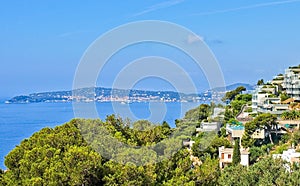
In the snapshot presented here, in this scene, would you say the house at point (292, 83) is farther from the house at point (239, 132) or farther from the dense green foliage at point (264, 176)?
the dense green foliage at point (264, 176)

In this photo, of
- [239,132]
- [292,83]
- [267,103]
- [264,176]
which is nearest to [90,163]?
[264,176]

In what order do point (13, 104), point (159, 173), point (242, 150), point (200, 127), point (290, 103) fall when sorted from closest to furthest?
point (159, 173), point (242, 150), point (200, 127), point (290, 103), point (13, 104)

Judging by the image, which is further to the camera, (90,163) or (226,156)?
(226,156)

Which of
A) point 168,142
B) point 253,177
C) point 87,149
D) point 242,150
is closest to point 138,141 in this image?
point 168,142

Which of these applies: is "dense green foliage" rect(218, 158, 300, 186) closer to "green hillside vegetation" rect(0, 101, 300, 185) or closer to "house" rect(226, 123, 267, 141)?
"green hillside vegetation" rect(0, 101, 300, 185)

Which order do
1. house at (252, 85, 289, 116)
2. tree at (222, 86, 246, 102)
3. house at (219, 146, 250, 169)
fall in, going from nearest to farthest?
house at (219, 146, 250, 169)
house at (252, 85, 289, 116)
tree at (222, 86, 246, 102)

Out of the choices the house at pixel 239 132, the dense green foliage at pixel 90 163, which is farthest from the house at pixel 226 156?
the dense green foliage at pixel 90 163

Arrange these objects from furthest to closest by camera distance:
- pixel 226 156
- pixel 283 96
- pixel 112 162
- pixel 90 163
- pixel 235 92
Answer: pixel 235 92 < pixel 283 96 < pixel 226 156 < pixel 112 162 < pixel 90 163

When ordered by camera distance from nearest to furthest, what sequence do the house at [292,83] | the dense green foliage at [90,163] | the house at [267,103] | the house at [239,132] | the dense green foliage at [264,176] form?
1. the dense green foliage at [90,163]
2. the dense green foliage at [264,176]
3. the house at [239,132]
4. the house at [267,103]
5. the house at [292,83]

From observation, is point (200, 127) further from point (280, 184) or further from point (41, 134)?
point (41, 134)

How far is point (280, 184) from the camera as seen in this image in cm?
1052

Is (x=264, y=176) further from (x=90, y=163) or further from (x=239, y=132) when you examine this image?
(x=239, y=132)

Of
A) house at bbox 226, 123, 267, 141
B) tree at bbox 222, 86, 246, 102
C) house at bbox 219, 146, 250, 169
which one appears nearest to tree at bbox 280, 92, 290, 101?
tree at bbox 222, 86, 246, 102

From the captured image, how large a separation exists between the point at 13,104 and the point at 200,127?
3378 inches
